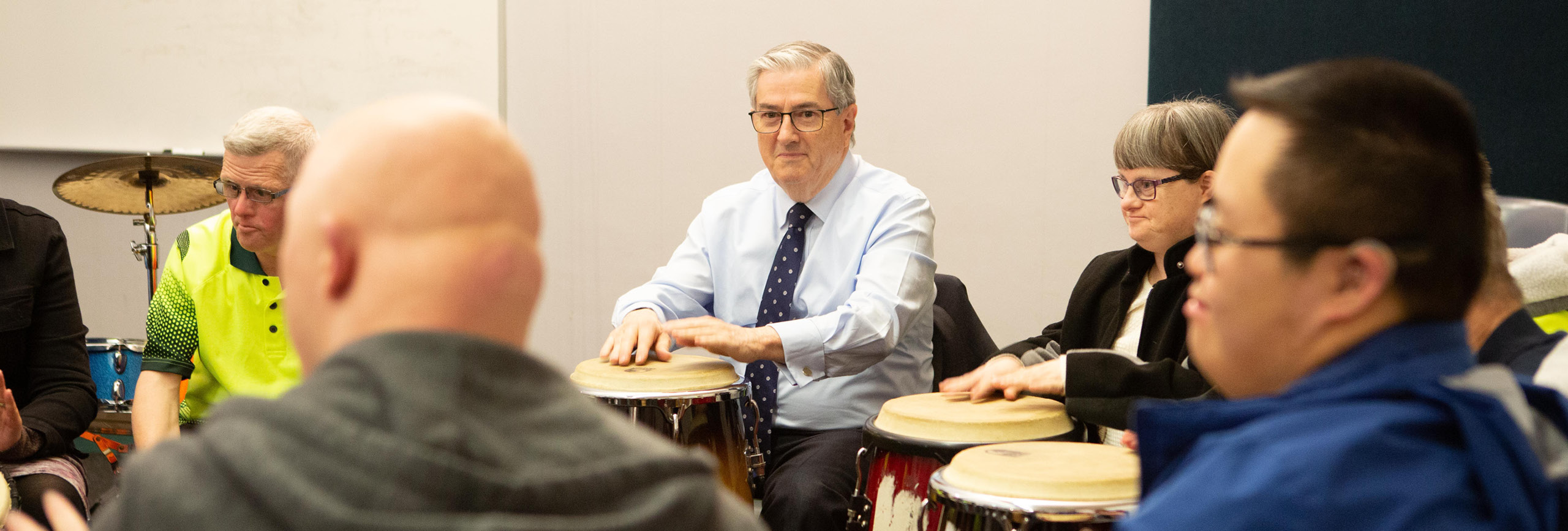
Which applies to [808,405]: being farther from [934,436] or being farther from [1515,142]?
[1515,142]

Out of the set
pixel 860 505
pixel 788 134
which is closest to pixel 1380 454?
pixel 860 505

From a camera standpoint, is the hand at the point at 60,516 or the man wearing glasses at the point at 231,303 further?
the man wearing glasses at the point at 231,303

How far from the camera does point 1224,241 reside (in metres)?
0.87

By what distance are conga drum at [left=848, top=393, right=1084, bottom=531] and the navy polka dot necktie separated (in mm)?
560

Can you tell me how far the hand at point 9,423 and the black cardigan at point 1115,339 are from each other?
5.99 ft

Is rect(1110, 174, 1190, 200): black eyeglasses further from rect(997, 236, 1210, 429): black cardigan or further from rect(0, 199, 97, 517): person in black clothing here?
rect(0, 199, 97, 517): person in black clothing

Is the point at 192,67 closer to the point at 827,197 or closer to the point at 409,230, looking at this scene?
the point at 827,197

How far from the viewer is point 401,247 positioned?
2.12 ft

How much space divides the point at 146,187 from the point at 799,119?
2.03 metres

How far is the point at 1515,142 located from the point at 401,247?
10.5ft

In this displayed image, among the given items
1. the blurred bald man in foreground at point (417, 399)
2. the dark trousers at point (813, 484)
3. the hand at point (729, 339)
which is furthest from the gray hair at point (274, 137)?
the blurred bald man in foreground at point (417, 399)

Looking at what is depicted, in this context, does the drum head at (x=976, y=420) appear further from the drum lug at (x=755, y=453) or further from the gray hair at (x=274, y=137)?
the gray hair at (x=274, y=137)

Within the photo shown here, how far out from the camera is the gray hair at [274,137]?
197cm

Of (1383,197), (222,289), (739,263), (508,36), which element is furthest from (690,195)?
(1383,197)
